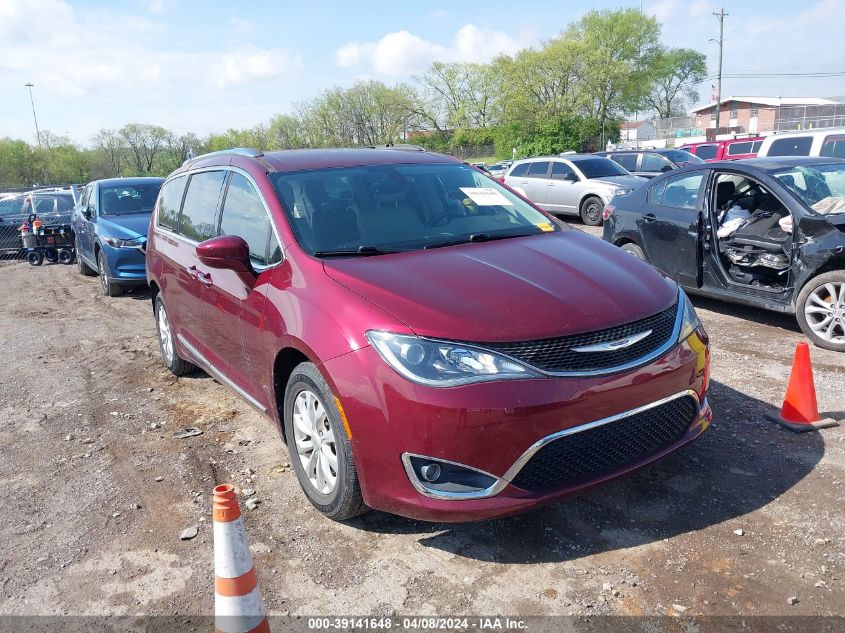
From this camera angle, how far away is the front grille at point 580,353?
2.85m

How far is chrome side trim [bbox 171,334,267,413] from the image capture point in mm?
4090

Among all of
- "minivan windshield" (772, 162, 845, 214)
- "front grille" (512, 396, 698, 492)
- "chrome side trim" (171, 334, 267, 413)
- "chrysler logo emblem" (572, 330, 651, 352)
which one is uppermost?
"minivan windshield" (772, 162, 845, 214)

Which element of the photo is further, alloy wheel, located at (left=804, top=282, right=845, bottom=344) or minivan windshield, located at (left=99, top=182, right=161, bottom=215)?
minivan windshield, located at (left=99, top=182, right=161, bottom=215)

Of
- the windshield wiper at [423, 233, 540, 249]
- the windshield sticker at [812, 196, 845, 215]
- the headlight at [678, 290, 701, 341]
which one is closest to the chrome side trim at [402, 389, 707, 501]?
the headlight at [678, 290, 701, 341]

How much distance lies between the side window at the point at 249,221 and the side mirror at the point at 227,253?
0.11 meters

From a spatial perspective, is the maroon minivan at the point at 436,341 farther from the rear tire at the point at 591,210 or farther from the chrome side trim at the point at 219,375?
the rear tire at the point at 591,210

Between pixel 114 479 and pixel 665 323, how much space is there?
3321mm

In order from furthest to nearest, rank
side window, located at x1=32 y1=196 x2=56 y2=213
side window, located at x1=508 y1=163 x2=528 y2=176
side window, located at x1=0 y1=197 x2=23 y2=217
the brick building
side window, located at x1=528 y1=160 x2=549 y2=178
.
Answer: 1. the brick building
2. side window, located at x1=0 y1=197 x2=23 y2=217
3. side window, located at x1=32 y1=196 x2=56 y2=213
4. side window, located at x1=508 y1=163 x2=528 y2=176
5. side window, located at x1=528 y1=160 x2=549 y2=178

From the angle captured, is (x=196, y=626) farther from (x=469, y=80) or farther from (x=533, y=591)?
(x=469, y=80)

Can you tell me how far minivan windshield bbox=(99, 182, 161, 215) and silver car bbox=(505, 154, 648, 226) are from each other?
25.3 feet

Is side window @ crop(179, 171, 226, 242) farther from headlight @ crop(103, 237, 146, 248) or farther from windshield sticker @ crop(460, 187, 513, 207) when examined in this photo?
headlight @ crop(103, 237, 146, 248)

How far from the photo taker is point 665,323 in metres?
3.29

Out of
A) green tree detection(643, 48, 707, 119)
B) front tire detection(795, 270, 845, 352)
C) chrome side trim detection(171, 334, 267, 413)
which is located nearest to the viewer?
chrome side trim detection(171, 334, 267, 413)

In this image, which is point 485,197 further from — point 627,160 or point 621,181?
point 627,160
